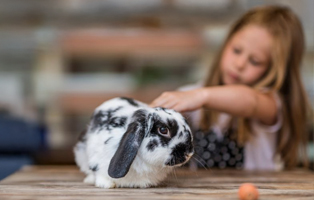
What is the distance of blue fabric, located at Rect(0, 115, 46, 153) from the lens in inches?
84.5

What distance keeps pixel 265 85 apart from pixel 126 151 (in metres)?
0.87

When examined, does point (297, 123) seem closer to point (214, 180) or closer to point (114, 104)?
point (214, 180)

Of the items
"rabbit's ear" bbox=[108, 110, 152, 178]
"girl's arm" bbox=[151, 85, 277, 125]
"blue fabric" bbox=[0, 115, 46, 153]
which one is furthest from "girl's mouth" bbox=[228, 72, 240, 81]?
"blue fabric" bbox=[0, 115, 46, 153]

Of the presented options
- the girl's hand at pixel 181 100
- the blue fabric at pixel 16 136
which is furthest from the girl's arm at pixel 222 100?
the blue fabric at pixel 16 136

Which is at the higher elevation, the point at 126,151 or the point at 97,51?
the point at 97,51

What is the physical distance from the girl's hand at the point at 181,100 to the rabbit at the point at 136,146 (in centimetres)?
13

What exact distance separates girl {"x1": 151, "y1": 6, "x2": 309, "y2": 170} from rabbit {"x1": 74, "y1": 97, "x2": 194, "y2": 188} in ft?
1.65

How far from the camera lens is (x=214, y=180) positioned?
46.1 inches

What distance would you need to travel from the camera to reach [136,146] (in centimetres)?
93

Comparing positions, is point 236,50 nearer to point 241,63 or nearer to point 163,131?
point 241,63

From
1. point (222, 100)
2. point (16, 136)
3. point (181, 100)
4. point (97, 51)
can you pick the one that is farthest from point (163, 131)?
point (97, 51)

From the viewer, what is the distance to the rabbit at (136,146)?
37.0 inches

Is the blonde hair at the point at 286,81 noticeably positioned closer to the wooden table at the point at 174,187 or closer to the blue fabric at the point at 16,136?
the wooden table at the point at 174,187

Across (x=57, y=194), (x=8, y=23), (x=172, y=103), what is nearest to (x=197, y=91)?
(x=172, y=103)
